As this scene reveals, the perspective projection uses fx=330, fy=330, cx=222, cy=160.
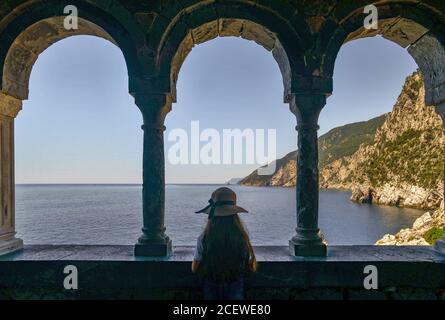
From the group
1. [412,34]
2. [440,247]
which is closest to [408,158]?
[412,34]

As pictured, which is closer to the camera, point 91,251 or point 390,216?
point 91,251

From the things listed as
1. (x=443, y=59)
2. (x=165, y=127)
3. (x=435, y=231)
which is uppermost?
(x=443, y=59)

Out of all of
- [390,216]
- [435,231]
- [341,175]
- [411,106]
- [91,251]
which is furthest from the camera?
[341,175]

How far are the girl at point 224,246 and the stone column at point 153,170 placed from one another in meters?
1.40

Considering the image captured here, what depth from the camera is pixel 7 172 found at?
4105 mm

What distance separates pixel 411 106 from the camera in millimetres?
70000

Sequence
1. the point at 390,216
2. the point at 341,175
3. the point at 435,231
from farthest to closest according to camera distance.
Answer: the point at 341,175 → the point at 390,216 → the point at 435,231

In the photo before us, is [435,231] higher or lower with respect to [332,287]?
lower

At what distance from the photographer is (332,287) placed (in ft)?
11.7

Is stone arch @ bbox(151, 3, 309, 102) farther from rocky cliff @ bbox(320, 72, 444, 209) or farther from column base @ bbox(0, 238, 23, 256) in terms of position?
rocky cliff @ bbox(320, 72, 444, 209)

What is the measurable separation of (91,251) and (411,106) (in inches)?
3112

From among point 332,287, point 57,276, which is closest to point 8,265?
point 57,276

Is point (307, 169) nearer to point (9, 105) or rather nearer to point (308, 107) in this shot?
point (308, 107)
